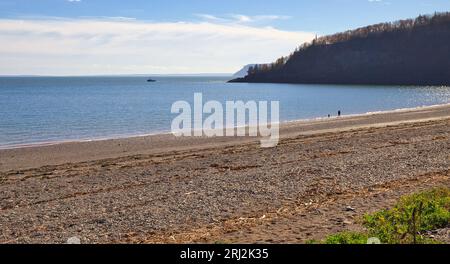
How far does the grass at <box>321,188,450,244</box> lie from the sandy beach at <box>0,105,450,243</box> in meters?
0.66

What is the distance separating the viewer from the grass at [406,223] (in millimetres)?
6723

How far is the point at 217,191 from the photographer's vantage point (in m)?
12.0

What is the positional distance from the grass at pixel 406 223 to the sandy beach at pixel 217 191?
0.66 m

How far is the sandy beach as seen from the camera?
890 cm

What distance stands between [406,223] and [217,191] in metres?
5.44

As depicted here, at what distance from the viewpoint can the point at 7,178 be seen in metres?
17.2

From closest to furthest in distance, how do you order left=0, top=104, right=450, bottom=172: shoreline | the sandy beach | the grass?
the grass → the sandy beach → left=0, top=104, right=450, bottom=172: shoreline

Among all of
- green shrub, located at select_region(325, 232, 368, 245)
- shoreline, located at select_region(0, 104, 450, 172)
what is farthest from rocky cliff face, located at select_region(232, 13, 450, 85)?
green shrub, located at select_region(325, 232, 368, 245)

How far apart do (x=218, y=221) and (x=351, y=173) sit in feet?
18.3

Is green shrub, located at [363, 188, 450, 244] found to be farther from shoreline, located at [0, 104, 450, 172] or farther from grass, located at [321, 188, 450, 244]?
shoreline, located at [0, 104, 450, 172]

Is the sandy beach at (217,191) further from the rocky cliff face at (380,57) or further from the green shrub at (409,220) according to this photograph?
the rocky cliff face at (380,57)

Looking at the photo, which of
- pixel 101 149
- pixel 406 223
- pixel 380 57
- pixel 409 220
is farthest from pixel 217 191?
pixel 380 57

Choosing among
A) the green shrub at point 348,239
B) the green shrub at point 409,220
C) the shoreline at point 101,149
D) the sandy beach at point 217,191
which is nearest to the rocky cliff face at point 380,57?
the shoreline at point 101,149
